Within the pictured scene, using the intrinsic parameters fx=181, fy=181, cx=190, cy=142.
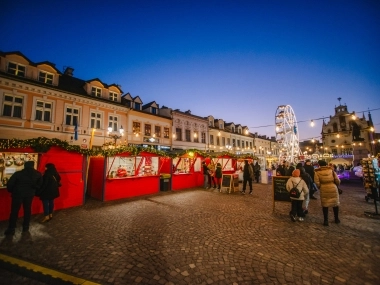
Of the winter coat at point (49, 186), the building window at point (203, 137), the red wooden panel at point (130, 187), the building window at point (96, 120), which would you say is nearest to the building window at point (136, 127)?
the building window at point (96, 120)

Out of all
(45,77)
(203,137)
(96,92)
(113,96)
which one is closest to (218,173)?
(113,96)

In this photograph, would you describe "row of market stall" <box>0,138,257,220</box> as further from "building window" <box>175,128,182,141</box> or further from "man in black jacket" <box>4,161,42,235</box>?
"building window" <box>175,128,182,141</box>

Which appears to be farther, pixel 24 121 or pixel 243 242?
pixel 24 121

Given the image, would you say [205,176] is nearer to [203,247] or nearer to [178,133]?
[203,247]

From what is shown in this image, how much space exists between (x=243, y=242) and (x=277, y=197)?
3978 mm

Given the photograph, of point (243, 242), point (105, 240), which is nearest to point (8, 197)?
point (105, 240)

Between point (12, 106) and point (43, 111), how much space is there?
217 cm

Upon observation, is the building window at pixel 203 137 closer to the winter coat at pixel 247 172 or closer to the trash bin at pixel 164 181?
the trash bin at pixel 164 181

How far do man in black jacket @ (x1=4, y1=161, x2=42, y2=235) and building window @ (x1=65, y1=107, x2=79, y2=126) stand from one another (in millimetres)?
15015

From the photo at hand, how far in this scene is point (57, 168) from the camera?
8.09m

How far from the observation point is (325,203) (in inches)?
237

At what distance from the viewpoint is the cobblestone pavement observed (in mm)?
3404

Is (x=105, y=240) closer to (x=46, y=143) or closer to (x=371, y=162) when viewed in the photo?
(x=46, y=143)

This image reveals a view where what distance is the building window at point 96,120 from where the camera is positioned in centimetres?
2092
